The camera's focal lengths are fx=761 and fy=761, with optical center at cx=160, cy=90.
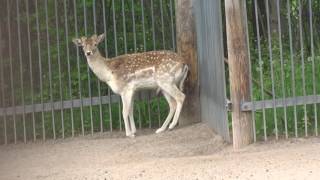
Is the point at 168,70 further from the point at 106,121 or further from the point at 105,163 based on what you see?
the point at 105,163

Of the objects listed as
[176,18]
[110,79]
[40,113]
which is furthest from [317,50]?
[40,113]

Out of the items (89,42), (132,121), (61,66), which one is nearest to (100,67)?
(89,42)

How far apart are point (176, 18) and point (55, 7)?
1741mm

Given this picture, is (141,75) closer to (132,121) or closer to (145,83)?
(145,83)

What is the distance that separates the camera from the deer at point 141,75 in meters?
10.7

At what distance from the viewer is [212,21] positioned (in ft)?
31.1

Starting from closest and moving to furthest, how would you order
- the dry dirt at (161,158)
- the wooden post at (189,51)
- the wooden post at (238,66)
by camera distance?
the dry dirt at (161,158) < the wooden post at (238,66) < the wooden post at (189,51)

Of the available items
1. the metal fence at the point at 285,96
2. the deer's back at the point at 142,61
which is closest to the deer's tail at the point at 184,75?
the deer's back at the point at 142,61

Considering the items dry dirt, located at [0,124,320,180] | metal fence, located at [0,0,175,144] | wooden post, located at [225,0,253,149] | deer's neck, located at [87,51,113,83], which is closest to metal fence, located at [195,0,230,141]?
wooden post, located at [225,0,253,149]

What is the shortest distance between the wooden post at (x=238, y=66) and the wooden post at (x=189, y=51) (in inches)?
71.8

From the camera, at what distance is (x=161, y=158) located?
8.95 metres

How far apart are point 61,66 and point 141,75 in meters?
1.27

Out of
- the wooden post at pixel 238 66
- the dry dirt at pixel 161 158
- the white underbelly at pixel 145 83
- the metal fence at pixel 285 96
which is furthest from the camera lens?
the white underbelly at pixel 145 83

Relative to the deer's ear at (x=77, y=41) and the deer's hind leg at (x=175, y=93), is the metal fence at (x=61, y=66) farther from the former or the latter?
the deer's hind leg at (x=175, y=93)
